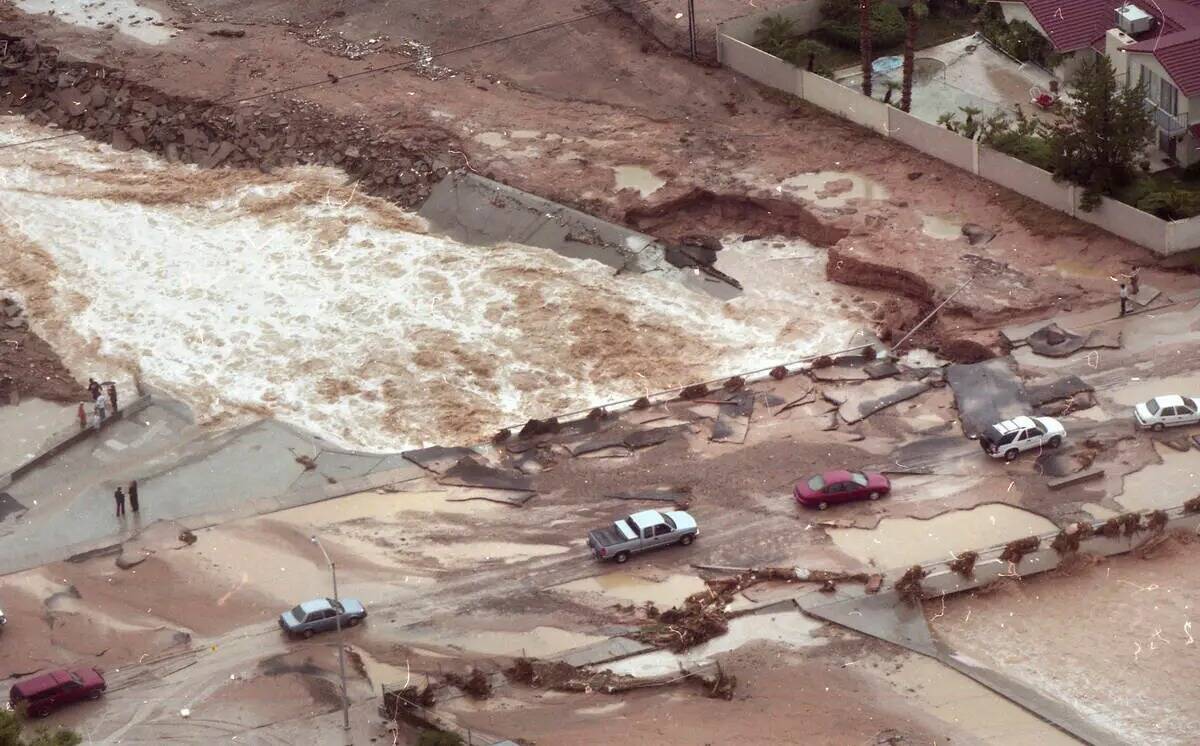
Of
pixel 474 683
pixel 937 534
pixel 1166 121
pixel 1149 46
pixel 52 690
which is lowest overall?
pixel 474 683

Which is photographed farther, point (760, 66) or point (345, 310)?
point (760, 66)

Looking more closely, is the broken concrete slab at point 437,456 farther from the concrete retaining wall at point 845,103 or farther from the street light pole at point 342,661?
the concrete retaining wall at point 845,103

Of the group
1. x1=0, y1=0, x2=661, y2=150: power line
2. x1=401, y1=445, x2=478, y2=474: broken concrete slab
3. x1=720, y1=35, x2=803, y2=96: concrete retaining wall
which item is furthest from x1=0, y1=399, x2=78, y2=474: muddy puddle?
x1=720, y1=35, x2=803, y2=96: concrete retaining wall

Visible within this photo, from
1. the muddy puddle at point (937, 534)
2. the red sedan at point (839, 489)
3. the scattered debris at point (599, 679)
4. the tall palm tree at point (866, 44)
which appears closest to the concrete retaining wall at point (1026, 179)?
the tall palm tree at point (866, 44)

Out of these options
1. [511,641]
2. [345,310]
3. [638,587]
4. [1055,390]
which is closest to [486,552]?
[511,641]

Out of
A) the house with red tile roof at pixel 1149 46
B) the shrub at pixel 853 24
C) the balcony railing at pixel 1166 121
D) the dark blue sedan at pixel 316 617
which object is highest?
the house with red tile roof at pixel 1149 46

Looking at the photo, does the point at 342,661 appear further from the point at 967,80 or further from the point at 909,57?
the point at 967,80
